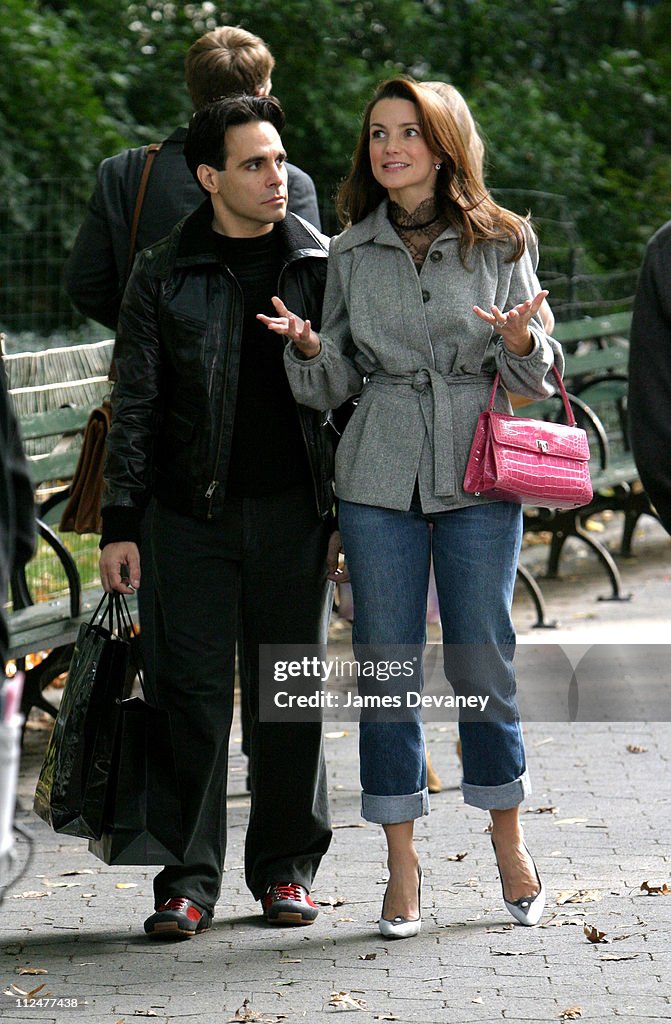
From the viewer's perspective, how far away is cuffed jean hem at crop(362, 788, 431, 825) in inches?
164

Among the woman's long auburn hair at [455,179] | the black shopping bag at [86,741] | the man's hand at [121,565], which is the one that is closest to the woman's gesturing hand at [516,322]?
the woman's long auburn hair at [455,179]

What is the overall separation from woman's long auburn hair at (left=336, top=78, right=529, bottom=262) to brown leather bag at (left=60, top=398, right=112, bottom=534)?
3.86 ft

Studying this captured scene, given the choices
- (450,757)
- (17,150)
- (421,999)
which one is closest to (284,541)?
(421,999)

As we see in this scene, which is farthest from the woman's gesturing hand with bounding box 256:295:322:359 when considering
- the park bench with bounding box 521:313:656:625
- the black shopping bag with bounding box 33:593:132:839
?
the park bench with bounding box 521:313:656:625

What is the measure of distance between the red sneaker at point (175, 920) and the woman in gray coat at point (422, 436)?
1.59 ft

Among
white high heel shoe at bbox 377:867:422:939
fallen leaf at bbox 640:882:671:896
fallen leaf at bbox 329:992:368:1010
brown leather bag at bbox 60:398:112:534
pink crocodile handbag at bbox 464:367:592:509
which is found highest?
pink crocodile handbag at bbox 464:367:592:509

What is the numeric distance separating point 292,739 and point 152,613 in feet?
1.80

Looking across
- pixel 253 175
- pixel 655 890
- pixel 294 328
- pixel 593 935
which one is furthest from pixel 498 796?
pixel 253 175

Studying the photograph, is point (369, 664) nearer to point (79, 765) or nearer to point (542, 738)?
point (79, 765)

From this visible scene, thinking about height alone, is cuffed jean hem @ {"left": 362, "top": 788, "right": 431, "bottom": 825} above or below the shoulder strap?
below

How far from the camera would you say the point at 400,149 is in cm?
409

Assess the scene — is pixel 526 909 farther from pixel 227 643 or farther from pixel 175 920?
pixel 227 643

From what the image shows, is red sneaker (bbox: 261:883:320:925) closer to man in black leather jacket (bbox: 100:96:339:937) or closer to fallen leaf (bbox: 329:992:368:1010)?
man in black leather jacket (bbox: 100:96:339:937)

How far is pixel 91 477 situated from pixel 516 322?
1503 mm
